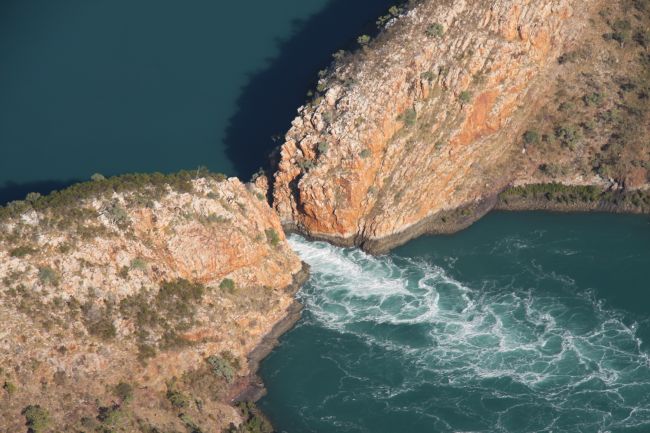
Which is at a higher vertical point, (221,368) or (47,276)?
(47,276)

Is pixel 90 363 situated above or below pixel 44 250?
below

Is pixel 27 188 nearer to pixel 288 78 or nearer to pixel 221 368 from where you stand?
pixel 288 78

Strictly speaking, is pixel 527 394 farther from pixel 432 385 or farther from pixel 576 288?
pixel 576 288

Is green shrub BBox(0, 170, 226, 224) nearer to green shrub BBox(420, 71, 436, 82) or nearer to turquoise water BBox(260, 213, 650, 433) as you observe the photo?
turquoise water BBox(260, 213, 650, 433)

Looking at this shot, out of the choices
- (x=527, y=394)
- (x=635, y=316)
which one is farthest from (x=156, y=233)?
(x=635, y=316)

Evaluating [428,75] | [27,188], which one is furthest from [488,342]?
[27,188]

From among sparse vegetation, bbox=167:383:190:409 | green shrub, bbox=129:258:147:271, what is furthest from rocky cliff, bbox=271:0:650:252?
sparse vegetation, bbox=167:383:190:409
